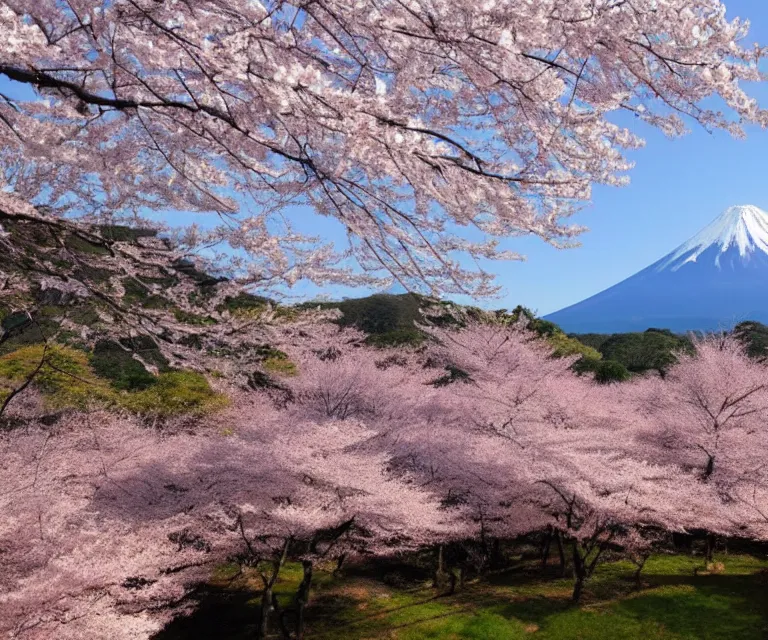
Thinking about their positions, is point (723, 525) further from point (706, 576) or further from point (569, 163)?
point (569, 163)

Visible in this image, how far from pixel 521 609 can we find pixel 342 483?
4291 millimetres

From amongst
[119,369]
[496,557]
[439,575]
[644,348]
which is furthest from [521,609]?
[644,348]

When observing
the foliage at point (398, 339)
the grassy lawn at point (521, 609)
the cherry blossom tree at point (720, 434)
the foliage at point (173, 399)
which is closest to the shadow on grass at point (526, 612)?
the grassy lawn at point (521, 609)

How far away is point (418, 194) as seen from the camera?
9.66 feet

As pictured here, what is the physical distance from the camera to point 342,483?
851 centimetres

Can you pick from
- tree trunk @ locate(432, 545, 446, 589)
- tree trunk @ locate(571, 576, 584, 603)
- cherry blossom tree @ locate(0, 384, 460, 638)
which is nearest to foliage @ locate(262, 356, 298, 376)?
cherry blossom tree @ locate(0, 384, 460, 638)

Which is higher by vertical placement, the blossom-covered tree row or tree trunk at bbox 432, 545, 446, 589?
the blossom-covered tree row

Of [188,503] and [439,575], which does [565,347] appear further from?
[188,503]

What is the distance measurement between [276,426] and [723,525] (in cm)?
844

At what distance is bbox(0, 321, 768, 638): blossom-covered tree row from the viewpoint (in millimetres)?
6172

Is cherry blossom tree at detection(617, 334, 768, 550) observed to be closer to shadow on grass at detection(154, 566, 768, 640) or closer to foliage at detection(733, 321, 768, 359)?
shadow on grass at detection(154, 566, 768, 640)

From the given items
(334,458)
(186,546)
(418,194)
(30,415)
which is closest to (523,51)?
(418,194)

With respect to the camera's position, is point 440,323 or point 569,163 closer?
point 569,163

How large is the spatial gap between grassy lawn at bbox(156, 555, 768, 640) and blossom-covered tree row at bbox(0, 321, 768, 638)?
632 millimetres
